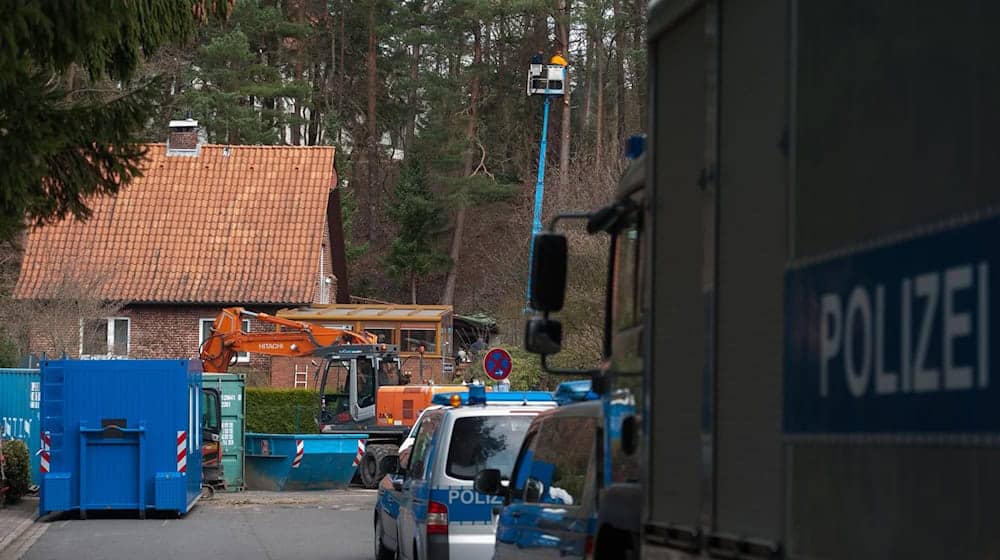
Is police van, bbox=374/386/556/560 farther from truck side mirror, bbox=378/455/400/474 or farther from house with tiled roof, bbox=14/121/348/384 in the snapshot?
house with tiled roof, bbox=14/121/348/384

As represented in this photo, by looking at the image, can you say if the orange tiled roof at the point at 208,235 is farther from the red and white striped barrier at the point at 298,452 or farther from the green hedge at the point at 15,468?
the green hedge at the point at 15,468

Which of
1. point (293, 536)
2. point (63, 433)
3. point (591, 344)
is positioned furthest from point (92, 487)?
point (591, 344)

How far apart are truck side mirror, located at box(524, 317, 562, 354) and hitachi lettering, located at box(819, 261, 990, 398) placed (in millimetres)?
2882

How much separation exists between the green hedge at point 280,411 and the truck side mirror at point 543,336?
3137cm

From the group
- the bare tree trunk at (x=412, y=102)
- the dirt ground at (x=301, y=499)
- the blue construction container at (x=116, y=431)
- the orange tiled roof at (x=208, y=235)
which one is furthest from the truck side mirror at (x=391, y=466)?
the bare tree trunk at (x=412, y=102)

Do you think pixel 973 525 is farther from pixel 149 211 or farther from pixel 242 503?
pixel 149 211

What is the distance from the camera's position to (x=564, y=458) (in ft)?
26.8

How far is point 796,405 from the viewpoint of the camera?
402 cm

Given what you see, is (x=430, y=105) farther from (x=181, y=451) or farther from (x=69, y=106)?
(x=69, y=106)

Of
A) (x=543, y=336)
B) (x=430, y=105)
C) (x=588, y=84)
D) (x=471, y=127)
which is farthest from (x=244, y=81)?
(x=543, y=336)

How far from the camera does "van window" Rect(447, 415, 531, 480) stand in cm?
1202

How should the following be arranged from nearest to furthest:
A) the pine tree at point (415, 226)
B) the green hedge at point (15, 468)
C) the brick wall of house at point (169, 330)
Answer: the green hedge at point (15, 468) < the brick wall of house at point (169, 330) < the pine tree at point (415, 226)

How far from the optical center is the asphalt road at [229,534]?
17531 millimetres

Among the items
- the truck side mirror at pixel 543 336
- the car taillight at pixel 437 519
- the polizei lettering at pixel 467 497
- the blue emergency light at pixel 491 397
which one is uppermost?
the truck side mirror at pixel 543 336
